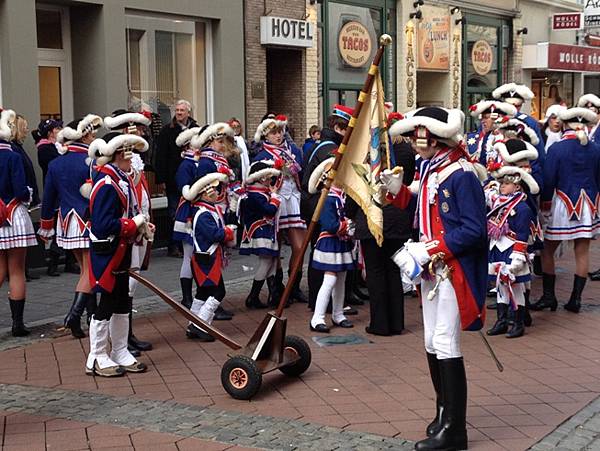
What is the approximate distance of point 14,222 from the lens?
27.4ft

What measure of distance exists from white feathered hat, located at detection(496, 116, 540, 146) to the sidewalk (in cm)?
209

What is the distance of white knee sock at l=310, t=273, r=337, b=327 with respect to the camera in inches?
335

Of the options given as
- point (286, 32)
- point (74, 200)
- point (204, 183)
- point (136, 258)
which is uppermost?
point (286, 32)

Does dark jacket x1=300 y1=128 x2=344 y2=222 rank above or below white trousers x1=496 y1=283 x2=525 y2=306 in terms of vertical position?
above

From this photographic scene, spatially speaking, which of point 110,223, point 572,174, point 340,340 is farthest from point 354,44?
point 110,223

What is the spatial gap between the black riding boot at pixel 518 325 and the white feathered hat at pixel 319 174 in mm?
2205

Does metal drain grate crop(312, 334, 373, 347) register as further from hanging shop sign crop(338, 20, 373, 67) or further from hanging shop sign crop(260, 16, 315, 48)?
hanging shop sign crop(338, 20, 373, 67)

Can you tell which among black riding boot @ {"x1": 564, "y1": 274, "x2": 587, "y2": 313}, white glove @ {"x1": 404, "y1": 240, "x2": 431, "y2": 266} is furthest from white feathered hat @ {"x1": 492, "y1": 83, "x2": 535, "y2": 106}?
white glove @ {"x1": 404, "y1": 240, "x2": 431, "y2": 266}

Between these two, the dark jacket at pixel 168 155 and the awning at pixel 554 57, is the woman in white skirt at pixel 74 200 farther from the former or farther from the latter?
the awning at pixel 554 57

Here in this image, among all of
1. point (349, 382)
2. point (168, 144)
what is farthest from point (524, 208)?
point (168, 144)

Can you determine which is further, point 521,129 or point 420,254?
point 521,129

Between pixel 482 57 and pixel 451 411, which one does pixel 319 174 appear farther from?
pixel 482 57

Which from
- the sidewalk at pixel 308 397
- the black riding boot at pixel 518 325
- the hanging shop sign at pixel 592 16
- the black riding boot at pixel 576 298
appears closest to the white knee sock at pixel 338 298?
the sidewalk at pixel 308 397

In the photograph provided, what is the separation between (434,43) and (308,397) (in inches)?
645
